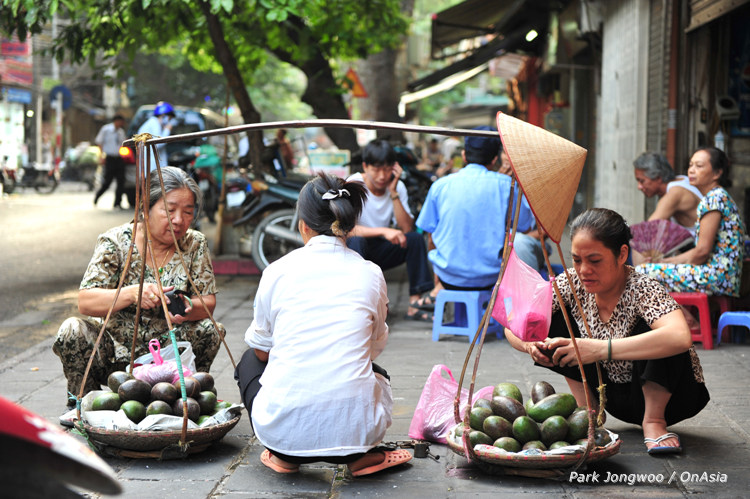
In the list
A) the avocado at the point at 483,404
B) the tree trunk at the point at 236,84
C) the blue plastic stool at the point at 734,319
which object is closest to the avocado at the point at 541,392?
the avocado at the point at 483,404

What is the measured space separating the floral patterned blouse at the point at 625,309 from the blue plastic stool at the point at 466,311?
85.5 inches

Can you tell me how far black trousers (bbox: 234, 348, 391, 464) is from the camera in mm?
3357

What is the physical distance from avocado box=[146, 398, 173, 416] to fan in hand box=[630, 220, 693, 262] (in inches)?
145

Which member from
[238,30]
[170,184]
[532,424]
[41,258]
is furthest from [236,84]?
[532,424]

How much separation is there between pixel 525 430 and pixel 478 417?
8.3 inches

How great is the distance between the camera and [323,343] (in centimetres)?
328

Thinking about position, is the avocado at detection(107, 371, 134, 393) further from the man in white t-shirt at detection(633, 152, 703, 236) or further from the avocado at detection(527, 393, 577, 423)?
the man in white t-shirt at detection(633, 152, 703, 236)

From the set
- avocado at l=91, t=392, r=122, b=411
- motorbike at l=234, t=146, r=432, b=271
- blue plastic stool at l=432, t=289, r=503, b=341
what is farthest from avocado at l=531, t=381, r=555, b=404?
motorbike at l=234, t=146, r=432, b=271

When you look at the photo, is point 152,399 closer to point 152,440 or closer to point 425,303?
point 152,440

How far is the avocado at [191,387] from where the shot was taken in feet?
12.3

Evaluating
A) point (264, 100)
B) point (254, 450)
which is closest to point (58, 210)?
point (254, 450)

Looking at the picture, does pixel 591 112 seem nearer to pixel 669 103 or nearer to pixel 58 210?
pixel 669 103

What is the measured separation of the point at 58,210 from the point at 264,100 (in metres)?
24.7

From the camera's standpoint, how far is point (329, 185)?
335 centimetres
